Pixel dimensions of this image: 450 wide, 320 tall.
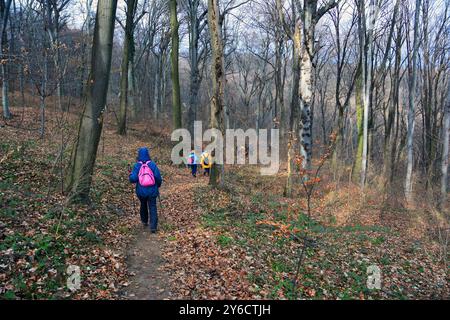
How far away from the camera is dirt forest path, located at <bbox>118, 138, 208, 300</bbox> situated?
5.01m

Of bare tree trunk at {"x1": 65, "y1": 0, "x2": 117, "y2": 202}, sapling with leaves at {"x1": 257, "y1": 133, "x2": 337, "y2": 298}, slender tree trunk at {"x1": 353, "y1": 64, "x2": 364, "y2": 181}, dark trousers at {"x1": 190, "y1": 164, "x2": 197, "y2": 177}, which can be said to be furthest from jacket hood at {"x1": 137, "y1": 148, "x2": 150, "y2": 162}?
slender tree trunk at {"x1": 353, "y1": 64, "x2": 364, "y2": 181}

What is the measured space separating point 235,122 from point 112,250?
36.7 m

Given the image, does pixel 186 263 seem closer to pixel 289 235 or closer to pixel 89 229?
pixel 89 229

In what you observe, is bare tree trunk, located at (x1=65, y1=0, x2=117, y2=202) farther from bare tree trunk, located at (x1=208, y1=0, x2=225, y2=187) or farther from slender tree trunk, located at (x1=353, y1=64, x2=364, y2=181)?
slender tree trunk, located at (x1=353, y1=64, x2=364, y2=181)

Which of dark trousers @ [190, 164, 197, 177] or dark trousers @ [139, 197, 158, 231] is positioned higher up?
dark trousers @ [190, 164, 197, 177]

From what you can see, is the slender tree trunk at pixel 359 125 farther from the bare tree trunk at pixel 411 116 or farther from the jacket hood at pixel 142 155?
the jacket hood at pixel 142 155

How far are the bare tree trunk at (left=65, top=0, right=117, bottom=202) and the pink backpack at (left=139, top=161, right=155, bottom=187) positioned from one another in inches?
50.8

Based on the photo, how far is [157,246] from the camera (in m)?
6.75

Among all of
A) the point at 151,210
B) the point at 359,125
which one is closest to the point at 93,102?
the point at 151,210

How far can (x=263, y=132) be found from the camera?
3841 cm

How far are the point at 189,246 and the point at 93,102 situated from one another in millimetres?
4062

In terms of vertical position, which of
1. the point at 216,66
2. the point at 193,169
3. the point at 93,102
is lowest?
the point at 193,169

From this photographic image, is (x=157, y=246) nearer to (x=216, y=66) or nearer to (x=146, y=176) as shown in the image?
(x=146, y=176)
